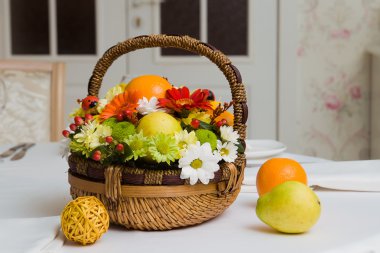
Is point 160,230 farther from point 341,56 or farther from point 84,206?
point 341,56

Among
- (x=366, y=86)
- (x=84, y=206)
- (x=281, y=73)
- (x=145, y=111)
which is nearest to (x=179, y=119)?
(x=145, y=111)

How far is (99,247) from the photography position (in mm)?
652

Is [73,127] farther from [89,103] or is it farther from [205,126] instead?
[205,126]

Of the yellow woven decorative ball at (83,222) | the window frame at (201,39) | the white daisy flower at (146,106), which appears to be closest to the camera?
the yellow woven decorative ball at (83,222)

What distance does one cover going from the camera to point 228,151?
28.1 inches

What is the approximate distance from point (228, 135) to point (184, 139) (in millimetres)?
61

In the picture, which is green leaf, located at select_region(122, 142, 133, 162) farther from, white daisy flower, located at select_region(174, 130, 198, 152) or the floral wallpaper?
the floral wallpaper

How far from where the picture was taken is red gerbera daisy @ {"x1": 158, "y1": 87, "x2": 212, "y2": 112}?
0.74 metres

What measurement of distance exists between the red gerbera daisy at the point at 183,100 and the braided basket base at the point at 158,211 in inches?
4.5

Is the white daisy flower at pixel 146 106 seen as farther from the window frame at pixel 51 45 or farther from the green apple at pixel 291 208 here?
the window frame at pixel 51 45

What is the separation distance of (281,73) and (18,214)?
2119 millimetres

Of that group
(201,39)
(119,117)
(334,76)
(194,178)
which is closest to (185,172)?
(194,178)

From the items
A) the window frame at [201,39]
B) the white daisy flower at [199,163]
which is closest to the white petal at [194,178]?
the white daisy flower at [199,163]

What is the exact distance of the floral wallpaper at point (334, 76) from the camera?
111 inches
